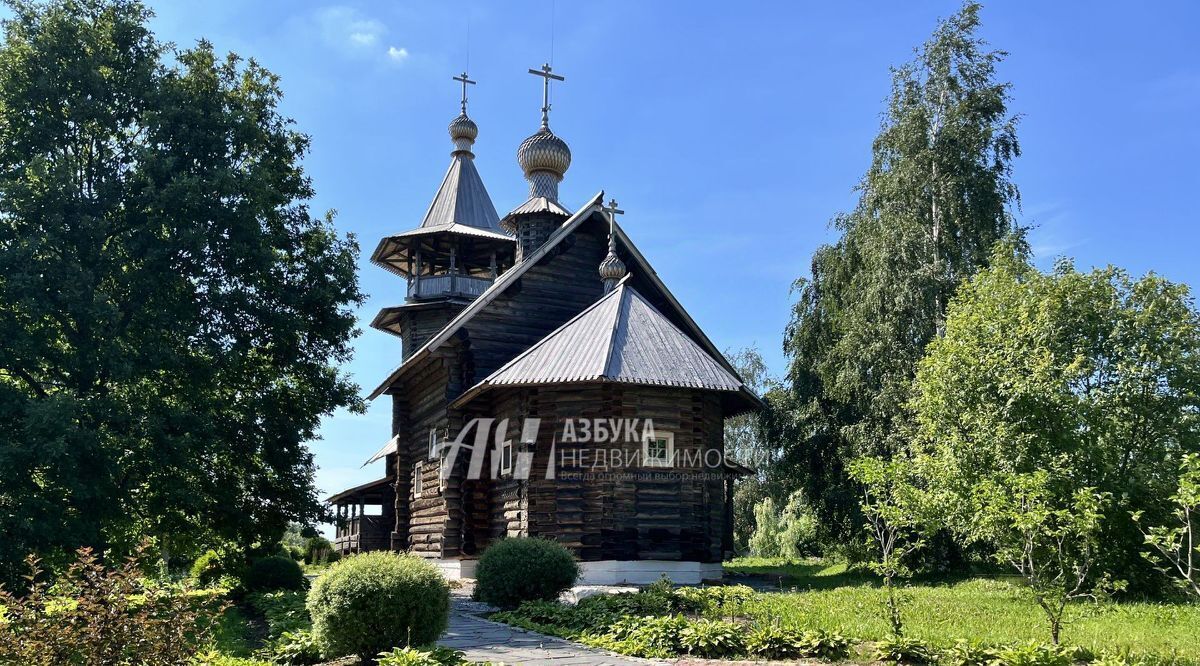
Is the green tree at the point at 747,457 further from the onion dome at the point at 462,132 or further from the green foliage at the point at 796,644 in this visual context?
the green foliage at the point at 796,644

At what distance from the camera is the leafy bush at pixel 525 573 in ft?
40.8

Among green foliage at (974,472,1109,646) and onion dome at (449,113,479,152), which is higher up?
onion dome at (449,113,479,152)

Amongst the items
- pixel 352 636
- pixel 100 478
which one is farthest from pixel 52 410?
pixel 352 636

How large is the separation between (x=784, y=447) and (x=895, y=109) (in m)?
9.56

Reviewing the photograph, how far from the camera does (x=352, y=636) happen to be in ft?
27.2

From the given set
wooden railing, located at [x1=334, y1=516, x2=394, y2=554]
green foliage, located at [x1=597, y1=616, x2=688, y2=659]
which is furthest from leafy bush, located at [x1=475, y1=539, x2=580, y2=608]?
wooden railing, located at [x1=334, y1=516, x2=394, y2=554]

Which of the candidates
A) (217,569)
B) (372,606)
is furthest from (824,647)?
(217,569)

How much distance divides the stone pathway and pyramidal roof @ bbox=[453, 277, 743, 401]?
509cm

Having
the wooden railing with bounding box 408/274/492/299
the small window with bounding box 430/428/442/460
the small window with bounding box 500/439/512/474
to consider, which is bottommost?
the small window with bounding box 500/439/512/474

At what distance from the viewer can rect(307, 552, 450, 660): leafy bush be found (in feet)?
27.2

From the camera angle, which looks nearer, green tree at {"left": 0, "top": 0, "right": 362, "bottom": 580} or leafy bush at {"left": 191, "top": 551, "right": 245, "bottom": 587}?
green tree at {"left": 0, "top": 0, "right": 362, "bottom": 580}

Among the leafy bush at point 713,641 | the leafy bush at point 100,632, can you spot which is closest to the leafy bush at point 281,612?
the leafy bush at point 100,632

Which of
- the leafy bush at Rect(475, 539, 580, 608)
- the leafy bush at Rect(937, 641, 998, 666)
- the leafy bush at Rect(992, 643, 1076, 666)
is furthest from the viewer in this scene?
the leafy bush at Rect(475, 539, 580, 608)

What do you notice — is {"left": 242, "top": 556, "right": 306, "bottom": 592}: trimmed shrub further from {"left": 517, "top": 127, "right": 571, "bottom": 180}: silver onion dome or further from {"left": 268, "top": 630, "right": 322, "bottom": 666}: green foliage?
{"left": 517, "top": 127, "right": 571, "bottom": 180}: silver onion dome
